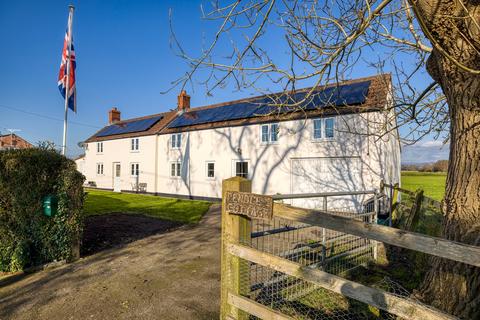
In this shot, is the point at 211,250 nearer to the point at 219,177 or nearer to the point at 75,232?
the point at 75,232

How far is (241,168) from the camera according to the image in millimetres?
19812

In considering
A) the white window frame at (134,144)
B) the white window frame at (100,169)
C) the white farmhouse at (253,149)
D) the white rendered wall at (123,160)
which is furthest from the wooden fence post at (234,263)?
the white window frame at (100,169)

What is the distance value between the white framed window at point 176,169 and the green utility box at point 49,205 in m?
17.3

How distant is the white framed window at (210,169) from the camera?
21169 mm

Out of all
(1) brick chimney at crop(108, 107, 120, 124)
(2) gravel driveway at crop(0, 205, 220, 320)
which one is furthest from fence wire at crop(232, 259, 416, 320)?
(1) brick chimney at crop(108, 107, 120, 124)

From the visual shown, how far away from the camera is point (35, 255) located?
19.8 ft

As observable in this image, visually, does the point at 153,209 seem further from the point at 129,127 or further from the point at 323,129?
the point at 129,127

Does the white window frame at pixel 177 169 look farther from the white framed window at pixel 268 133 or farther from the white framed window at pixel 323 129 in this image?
the white framed window at pixel 323 129

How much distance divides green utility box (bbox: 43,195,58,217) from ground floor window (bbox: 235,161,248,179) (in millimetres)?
14134

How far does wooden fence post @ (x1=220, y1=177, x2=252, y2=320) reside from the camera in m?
3.06

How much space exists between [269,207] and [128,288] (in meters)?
3.57

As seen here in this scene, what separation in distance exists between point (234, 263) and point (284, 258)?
54cm

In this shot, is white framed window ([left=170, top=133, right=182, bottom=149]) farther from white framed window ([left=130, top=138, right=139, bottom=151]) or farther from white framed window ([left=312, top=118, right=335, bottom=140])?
white framed window ([left=312, top=118, right=335, bottom=140])

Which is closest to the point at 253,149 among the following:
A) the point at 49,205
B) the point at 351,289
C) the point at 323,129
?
the point at 323,129
